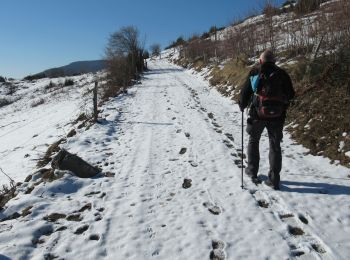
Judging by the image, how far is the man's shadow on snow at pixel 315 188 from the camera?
5727mm

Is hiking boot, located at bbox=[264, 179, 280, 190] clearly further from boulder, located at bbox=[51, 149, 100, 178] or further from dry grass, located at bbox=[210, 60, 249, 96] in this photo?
dry grass, located at bbox=[210, 60, 249, 96]

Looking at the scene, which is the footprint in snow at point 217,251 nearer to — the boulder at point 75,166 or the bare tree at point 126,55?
the boulder at point 75,166

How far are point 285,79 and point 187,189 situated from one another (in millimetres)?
2400

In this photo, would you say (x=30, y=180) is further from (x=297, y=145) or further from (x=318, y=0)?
(x=318, y=0)

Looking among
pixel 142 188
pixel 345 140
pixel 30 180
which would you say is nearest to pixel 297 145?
pixel 345 140

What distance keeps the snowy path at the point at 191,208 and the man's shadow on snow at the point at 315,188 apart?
16 millimetres

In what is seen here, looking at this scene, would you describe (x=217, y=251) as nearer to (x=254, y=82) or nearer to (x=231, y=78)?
(x=254, y=82)

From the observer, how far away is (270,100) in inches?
225

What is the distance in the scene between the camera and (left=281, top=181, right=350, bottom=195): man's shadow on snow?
573 centimetres

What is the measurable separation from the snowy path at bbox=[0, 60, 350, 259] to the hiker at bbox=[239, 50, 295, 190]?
589 mm

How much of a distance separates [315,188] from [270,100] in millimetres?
1613

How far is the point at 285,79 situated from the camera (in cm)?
575

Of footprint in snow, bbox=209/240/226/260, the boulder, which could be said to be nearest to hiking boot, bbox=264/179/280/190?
footprint in snow, bbox=209/240/226/260

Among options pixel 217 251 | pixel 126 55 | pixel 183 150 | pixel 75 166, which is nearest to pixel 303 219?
pixel 217 251
